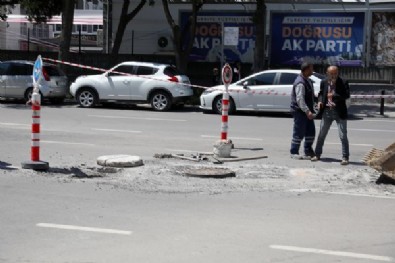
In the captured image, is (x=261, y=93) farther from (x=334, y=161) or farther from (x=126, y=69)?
(x=334, y=161)

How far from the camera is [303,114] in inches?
470

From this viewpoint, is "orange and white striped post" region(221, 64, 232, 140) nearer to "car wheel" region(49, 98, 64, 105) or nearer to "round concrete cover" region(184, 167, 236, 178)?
"round concrete cover" region(184, 167, 236, 178)

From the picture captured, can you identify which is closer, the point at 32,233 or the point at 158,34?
the point at 32,233

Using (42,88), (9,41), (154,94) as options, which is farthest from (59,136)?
(9,41)

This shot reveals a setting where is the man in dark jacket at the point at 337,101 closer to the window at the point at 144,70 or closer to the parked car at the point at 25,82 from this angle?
the window at the point at 144,70

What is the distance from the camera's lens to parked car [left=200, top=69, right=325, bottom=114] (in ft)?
67.7

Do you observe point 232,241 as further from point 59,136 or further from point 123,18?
point 123,18

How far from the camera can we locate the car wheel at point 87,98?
22.8m

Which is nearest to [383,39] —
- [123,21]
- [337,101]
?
[123,21]

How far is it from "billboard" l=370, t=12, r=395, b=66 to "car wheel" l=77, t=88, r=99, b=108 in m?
12.2

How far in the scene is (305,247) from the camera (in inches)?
251

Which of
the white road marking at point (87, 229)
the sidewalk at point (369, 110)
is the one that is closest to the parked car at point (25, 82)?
the sidewalk at point (369, 110)

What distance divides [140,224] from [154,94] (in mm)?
15372

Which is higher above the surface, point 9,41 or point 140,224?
point 9,41
